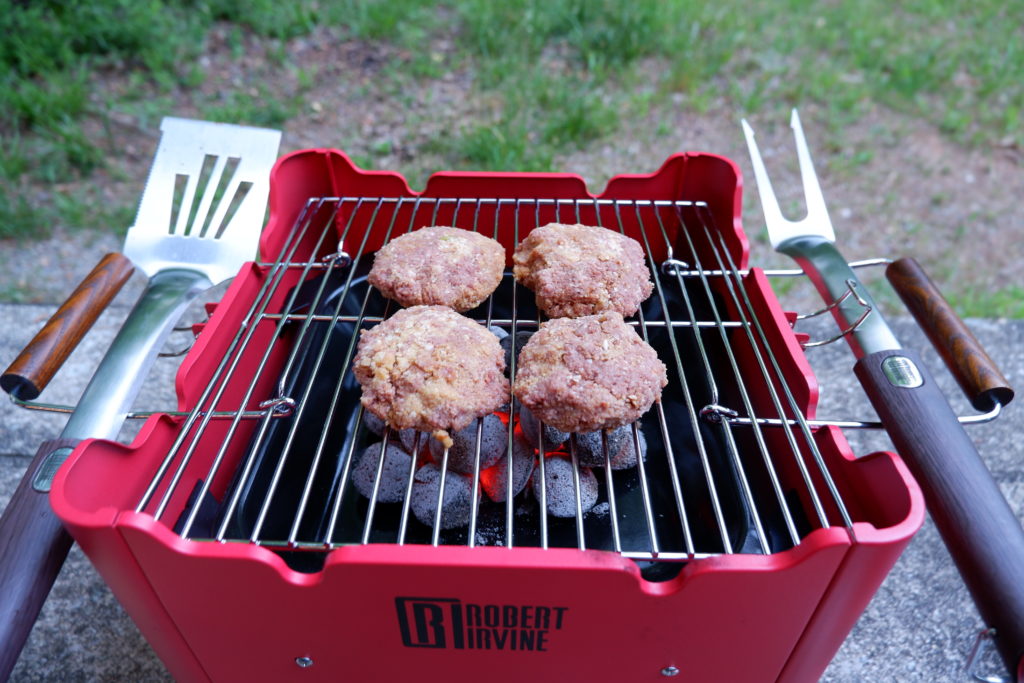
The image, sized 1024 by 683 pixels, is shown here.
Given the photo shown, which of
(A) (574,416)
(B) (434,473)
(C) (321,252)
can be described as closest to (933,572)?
(A) (574,416)

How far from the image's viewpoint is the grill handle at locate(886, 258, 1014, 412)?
158 centimetres

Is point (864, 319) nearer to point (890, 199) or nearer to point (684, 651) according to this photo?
point (684, 651)

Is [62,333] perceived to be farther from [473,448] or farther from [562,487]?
[562,487]

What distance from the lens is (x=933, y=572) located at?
2158 millimetres

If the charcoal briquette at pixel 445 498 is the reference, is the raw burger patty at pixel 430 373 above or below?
above

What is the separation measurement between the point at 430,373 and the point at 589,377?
368mm

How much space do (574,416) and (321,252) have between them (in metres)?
1.28

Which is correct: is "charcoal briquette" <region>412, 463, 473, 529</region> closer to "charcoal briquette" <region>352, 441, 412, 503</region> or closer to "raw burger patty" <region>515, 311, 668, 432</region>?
"charcoal briquette" <region>352, 441, 412, 503</region>

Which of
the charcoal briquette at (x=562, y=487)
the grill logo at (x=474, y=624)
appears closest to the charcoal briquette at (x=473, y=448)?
the charcoal briquette at (x=562, y=487)

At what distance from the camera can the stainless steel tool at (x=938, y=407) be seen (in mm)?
1253

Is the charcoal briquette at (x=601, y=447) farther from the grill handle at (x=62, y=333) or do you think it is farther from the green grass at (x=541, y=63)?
the green grass at (x=541, y=63)

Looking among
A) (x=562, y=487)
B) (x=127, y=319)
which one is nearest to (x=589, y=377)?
(x=562, y=487)

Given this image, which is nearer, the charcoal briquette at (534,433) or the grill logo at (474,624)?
the grill logo at (474,624)

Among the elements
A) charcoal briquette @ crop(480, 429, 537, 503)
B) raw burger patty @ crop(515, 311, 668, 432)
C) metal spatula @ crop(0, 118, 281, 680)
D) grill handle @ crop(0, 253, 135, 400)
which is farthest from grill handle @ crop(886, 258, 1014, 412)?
grill handle @ crop(0, 253, 135, 400)
